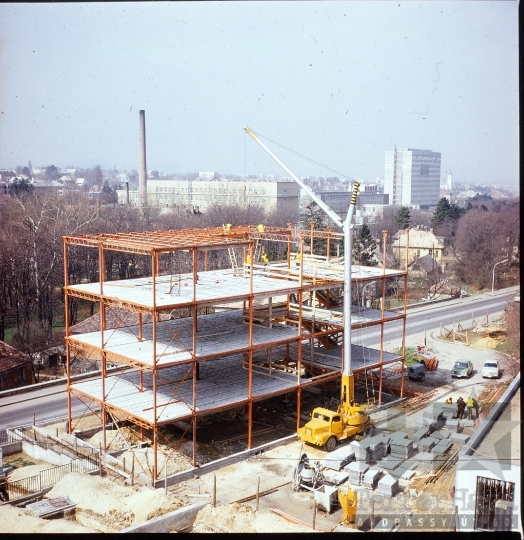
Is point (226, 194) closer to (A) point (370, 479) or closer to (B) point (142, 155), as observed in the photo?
(B) point (142, 155)

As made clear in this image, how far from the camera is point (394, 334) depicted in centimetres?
5191

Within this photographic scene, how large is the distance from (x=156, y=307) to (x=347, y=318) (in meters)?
9.31

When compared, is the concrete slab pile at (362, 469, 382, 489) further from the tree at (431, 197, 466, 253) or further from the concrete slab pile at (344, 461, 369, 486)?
the tree at (431, 197, 466, 253)

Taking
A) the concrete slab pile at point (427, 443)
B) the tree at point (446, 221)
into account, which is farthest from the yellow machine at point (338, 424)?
the tree at point (446, 221)

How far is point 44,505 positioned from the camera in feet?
70.9

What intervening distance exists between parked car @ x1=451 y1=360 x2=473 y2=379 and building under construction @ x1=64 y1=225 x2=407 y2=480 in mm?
7218

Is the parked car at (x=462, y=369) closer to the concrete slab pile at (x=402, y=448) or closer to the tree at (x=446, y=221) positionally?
the concrete slab pile at (x=402, y=448)

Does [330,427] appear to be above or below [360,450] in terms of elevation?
above

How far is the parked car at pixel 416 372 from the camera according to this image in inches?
1538

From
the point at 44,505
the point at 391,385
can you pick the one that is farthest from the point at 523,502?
the point at 391,385

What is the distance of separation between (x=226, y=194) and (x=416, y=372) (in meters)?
84.6

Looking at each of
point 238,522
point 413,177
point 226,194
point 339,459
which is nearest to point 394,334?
point 339,459

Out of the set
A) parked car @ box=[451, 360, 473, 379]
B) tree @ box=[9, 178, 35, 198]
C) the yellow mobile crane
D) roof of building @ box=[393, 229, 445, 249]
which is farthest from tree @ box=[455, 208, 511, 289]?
tree @ box=[9, 178, 35, 198]

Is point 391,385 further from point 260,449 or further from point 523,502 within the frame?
point 523,502
